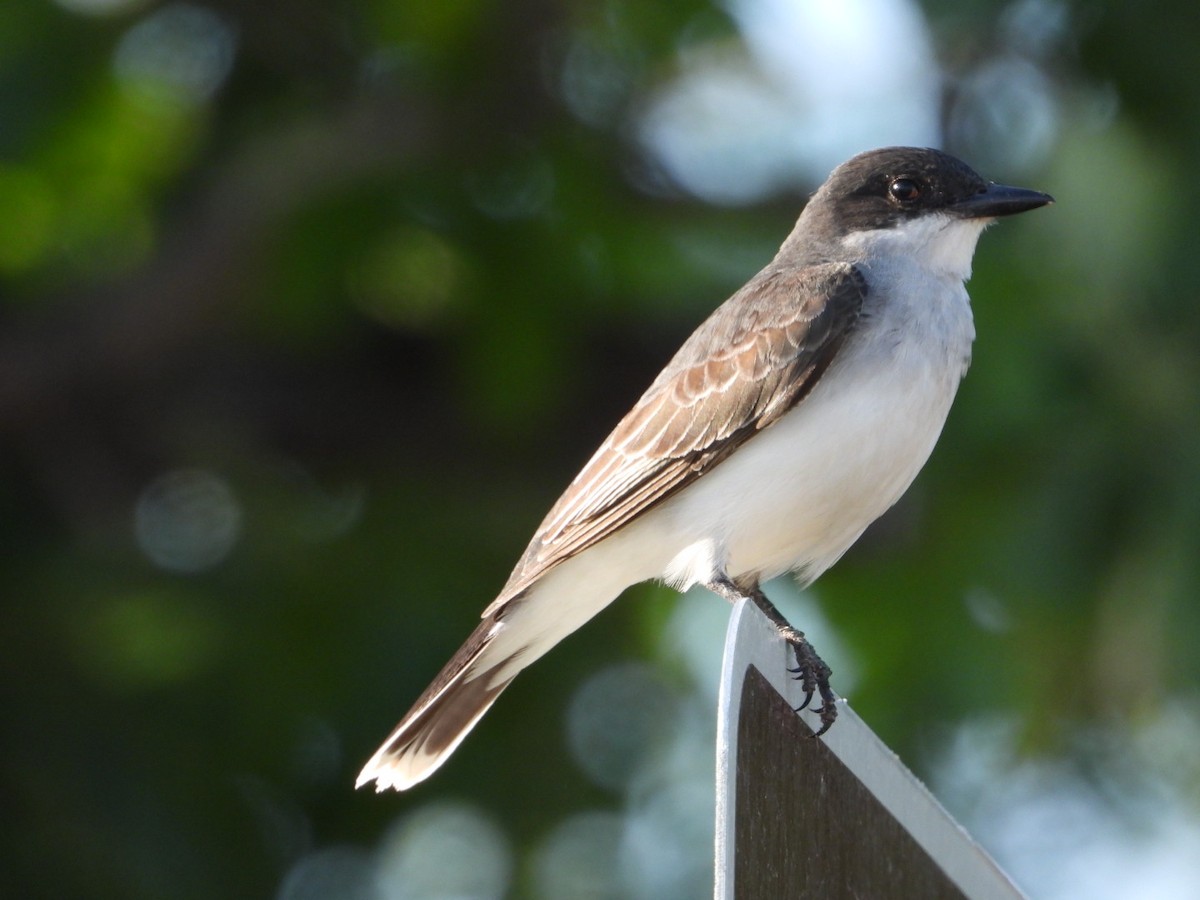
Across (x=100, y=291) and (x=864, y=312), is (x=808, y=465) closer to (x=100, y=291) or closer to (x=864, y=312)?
(x=864, y=312)

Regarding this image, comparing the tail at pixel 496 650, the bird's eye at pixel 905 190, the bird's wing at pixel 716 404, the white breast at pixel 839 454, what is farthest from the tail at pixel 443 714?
the bird's eye at pixel 905 190

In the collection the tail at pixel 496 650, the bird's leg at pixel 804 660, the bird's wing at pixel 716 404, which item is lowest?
the bird's leg at pixel 804 660

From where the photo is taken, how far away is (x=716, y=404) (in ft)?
14.1

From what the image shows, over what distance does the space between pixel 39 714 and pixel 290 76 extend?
243 centimetres

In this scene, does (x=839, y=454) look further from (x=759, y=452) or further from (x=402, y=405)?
(x=402, y=405)

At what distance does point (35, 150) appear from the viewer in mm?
Result: 5102

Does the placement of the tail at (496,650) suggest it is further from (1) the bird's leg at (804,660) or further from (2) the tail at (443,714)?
(1) the bird's leg at (804,660)

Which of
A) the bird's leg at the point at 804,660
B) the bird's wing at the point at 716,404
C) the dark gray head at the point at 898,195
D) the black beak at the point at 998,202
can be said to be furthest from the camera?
the dark gray head at the point at 898,195

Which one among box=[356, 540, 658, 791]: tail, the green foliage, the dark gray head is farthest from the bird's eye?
box=[356, 540, 658, 791]: tail

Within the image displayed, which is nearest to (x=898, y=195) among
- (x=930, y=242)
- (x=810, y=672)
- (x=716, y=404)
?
Result: (x=930, y=242)

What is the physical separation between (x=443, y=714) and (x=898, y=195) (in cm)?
189

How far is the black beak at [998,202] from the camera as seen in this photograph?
4.54 metres

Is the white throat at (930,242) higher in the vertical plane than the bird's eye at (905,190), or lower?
lower

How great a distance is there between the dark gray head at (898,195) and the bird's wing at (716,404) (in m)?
0.42
